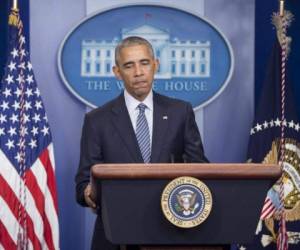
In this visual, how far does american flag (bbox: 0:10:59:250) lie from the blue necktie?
99 centimetres

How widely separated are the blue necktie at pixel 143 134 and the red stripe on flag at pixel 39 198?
44.3 inches

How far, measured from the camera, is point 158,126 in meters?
2.62

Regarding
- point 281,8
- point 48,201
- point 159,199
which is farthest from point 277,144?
point 159,199

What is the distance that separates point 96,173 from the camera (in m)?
1.78

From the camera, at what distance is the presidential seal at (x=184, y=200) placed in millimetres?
1761

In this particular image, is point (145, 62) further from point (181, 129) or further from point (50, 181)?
point (50, 181)

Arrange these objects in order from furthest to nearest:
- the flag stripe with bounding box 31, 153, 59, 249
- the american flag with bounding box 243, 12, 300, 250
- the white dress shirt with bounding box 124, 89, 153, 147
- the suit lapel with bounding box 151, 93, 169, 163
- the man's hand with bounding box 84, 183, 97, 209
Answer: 1. the american flag with bounding box 243, 12, 300, 250
2. the flag stripe with bounding box 31, 153, 59, 249
3. the white dress shirt with bounding box 124, 89, 153, 147
4. the suit lapel with bounding box 151, 93, 169, 163
5. the man's hand with bounding box 84, 183, 97, 209

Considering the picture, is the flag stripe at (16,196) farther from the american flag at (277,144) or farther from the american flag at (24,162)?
the american flag at (277,144)

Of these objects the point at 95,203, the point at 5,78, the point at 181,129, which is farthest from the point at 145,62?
the point at 5,78

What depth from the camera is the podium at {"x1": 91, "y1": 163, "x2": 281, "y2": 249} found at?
177 cm

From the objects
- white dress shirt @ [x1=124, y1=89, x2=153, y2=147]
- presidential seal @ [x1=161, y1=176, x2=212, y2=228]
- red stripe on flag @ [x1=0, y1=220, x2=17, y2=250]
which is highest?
white dress shirt @ [x1=124, y1=89, x2=153, y2=147]

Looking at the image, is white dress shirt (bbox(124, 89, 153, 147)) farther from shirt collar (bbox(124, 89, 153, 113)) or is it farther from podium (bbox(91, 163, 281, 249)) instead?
podium (bbox(91, 163, 281, 249))

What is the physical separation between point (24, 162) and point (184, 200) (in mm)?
1933

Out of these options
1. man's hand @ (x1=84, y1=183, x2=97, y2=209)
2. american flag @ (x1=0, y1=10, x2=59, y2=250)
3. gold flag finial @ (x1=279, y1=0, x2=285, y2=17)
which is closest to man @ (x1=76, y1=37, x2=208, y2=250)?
man's hand @ (x1=84, y1=183, x2=97, y2=209)
